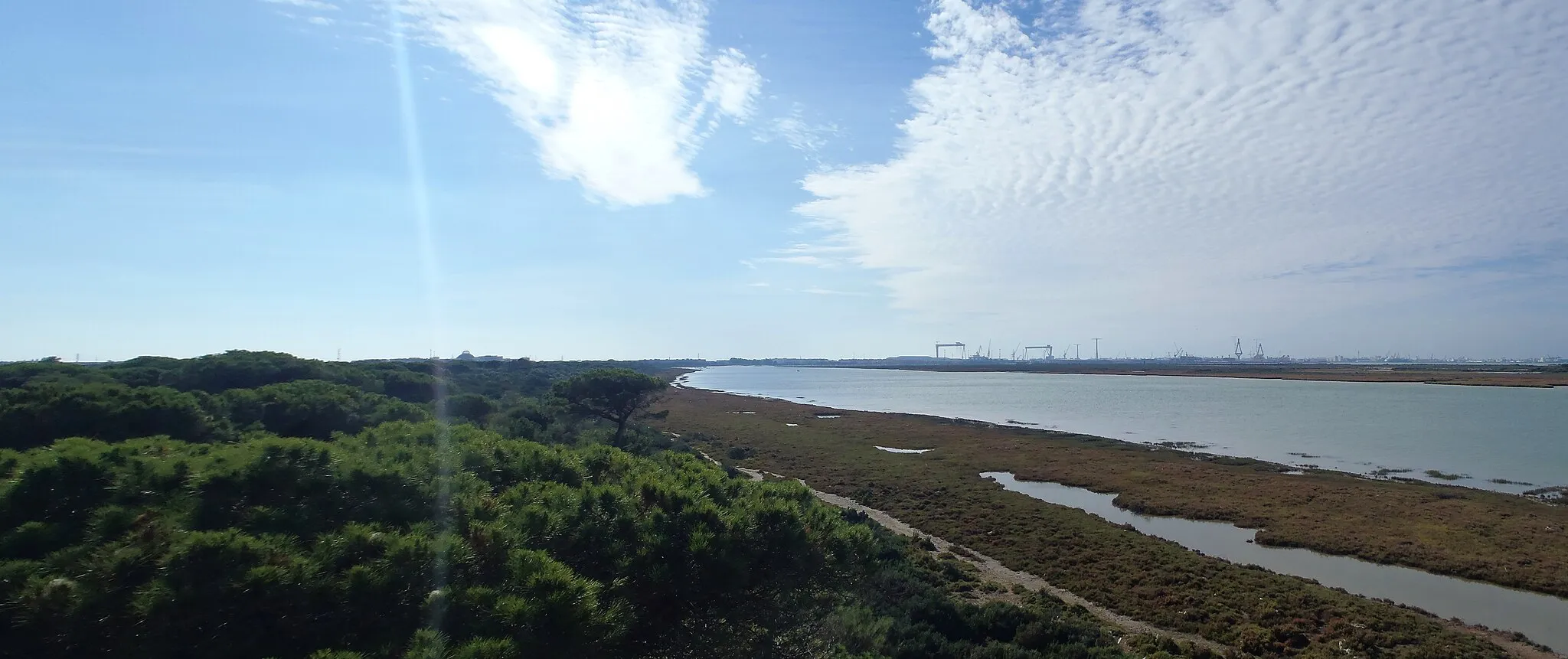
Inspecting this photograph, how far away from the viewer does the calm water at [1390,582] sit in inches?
604

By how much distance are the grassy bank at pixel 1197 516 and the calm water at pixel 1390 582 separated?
908 millimetres

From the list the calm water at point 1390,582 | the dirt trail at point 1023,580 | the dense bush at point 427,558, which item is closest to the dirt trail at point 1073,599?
the dirt trail at point 1023,580

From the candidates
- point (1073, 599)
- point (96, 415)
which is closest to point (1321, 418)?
point (1073, 599)

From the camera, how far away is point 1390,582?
18109 millimetres

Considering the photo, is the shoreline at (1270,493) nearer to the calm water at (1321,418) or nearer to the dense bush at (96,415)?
the calm water at (1321,418)

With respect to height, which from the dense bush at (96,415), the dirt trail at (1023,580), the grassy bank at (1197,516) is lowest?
the dirt trail at (1023,580)

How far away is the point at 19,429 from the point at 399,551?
47.0 feet

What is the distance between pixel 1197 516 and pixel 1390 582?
760 cm

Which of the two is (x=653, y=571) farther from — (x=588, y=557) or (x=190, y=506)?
(x=190, y=506)

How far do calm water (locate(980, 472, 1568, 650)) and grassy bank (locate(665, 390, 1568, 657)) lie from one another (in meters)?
0.91

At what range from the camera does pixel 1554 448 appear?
39.4 metres

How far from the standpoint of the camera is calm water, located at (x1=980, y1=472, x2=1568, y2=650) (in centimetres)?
1535

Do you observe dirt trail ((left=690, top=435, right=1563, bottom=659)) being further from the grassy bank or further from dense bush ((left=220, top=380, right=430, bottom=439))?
dense bush ((left=220, top=380, right=430, bottom=439))

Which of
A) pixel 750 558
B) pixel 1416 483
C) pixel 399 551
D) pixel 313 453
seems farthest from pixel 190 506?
pixel 1416 483
